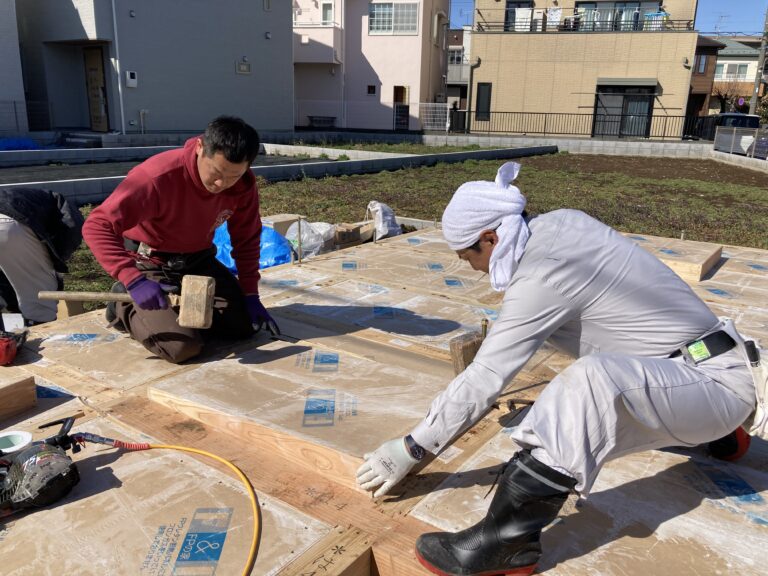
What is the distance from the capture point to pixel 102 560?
1830 millimetres

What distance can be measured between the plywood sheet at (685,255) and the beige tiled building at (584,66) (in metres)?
20.1

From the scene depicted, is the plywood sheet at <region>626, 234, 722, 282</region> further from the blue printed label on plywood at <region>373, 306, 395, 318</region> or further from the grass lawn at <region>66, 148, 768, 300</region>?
the blue printed label on plywood at <region>373, 306, 395, 318</region>

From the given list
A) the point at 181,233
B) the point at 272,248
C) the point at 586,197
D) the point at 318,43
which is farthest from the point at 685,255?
the point at 318,43

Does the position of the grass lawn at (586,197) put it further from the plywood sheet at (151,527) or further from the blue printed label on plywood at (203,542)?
the blue printed label on plywood at (203,542)

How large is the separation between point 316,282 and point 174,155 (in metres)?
1.87

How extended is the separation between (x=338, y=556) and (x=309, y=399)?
0.97m

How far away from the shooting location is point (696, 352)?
1.89 metres

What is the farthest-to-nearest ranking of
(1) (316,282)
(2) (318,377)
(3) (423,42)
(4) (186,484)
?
(3) (423,42), (1) (316,282), (2) (318,377), (4) (186,484)

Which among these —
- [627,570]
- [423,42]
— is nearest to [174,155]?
[627,570]

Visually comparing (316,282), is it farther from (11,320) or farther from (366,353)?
(11,320)

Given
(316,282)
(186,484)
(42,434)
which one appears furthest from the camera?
(316,282)

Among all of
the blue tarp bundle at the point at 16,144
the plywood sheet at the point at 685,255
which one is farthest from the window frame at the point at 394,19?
the plywood sheet at the point at 685,255

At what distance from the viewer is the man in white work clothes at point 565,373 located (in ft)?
5.60

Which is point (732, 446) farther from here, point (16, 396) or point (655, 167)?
point (655, 167)
